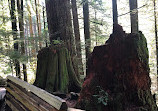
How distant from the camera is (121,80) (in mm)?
3494

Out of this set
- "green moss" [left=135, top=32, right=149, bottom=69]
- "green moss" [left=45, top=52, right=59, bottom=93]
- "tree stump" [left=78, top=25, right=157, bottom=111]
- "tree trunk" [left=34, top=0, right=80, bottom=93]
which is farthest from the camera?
"tree trunk" [left=34, top=0, right=80, bottom=93]

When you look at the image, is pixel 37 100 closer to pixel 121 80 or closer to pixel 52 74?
pixel 121 80

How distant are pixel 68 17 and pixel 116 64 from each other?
3.73 m

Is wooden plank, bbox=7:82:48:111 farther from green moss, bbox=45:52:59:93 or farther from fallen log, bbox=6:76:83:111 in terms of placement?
green moss, bbox=45:52:59:93

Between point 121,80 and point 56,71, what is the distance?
2871mm

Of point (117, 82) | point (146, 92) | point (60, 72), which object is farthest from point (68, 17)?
point (146, 92)

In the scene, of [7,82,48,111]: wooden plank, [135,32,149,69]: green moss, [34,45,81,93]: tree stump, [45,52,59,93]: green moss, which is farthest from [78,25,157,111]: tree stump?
[45,52,59,93]: green moss

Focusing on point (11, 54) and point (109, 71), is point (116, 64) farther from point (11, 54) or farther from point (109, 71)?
point (11, 54)

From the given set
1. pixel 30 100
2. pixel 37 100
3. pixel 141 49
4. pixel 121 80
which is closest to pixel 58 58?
pixel 30 100

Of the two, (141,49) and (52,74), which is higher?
(141,49)

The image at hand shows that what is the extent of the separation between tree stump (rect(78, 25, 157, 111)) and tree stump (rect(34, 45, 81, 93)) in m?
1.61

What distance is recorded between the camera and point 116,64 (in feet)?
12.0

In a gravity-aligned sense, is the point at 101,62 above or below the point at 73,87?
above

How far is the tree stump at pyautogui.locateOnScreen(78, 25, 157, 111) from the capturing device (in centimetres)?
337
